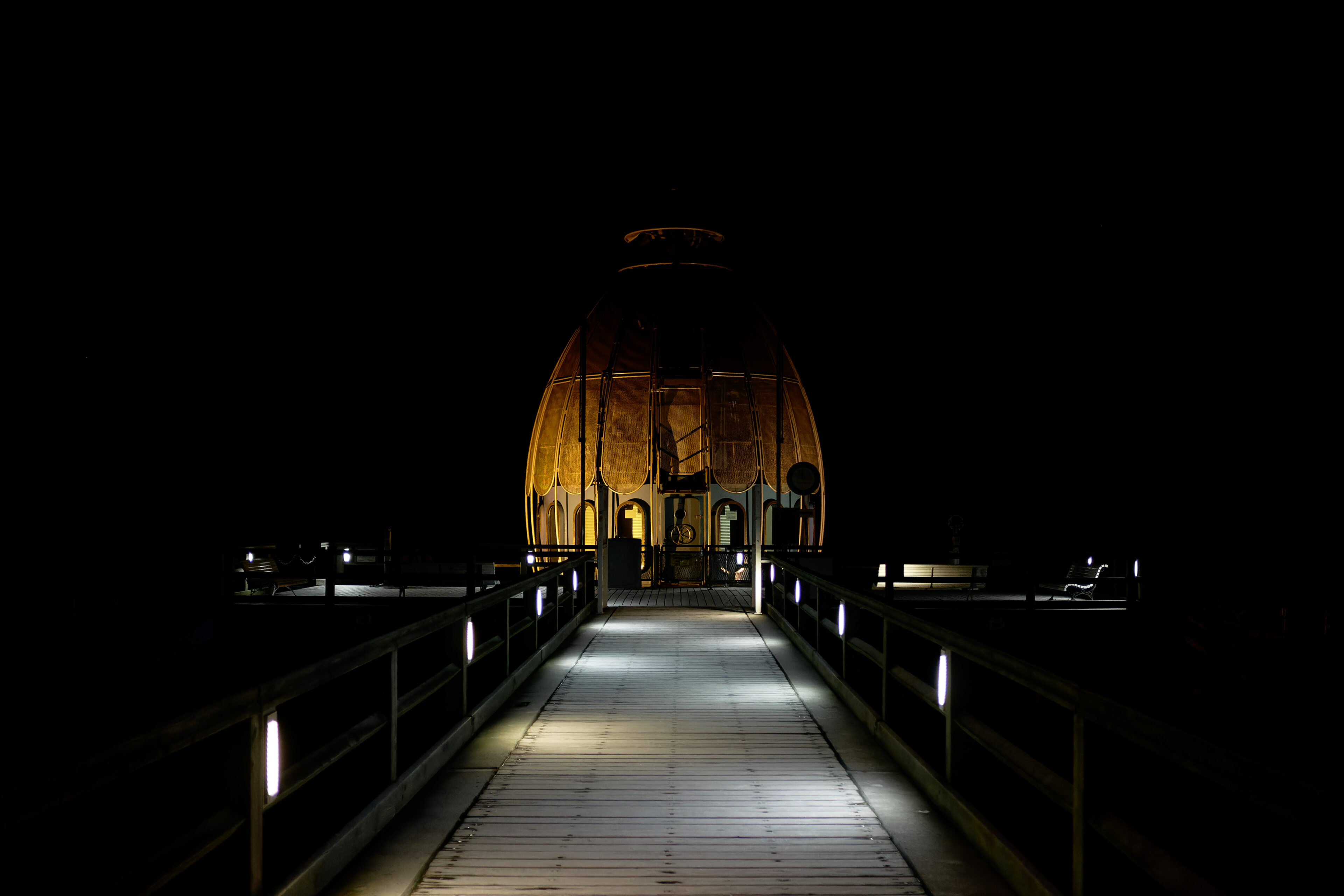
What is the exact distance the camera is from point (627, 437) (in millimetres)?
32500

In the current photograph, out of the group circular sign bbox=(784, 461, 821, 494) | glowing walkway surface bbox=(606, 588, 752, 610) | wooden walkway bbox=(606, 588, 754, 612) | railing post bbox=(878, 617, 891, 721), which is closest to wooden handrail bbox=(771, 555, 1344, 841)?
railing post bbox=(878, 617, 891, 721)

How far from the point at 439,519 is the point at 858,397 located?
22615 mm

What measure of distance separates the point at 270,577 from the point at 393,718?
16307 mm

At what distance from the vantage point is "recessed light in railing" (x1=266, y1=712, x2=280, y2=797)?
453cm

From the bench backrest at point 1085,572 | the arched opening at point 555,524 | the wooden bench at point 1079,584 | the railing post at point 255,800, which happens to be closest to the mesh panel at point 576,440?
the arched opening at point 555,524

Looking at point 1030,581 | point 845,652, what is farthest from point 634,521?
point 845,652

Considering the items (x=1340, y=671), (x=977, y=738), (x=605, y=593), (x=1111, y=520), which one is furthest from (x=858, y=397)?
(x=977, y=738)

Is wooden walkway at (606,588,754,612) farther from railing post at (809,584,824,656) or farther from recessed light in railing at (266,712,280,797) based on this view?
recessed light in railing at (266,712,280,797)

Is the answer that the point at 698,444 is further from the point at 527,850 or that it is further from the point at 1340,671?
the point at 527,850

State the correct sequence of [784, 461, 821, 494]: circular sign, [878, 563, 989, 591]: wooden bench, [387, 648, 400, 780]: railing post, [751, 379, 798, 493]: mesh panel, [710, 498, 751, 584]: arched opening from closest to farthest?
[387, 648, 400, 780]: railing post → [784, 461, 821, 494]: circular sign → [878, 563, 989, 591]: wooden bench → [710, 498, 751, 584]: arched opening → [751, 379, 798, 493]: mesh panel

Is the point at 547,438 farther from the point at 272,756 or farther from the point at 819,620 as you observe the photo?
the point at 272,756

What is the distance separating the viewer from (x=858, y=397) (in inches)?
2393

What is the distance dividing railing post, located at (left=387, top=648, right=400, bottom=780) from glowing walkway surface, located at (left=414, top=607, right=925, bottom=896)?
523 mm

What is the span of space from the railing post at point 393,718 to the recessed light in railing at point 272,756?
1.61 m
